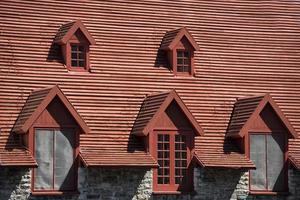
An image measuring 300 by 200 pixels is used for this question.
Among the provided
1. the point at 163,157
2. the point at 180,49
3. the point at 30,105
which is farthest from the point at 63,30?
the point at 163,157

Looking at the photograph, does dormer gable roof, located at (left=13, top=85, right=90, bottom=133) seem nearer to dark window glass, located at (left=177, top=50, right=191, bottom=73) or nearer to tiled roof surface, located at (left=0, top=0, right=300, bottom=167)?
tiled roof surface, located at (left=0, top=0, right=300, bottom=167)

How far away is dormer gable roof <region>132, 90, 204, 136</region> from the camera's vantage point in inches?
1642

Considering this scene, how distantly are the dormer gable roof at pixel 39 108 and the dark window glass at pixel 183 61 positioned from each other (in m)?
6.28

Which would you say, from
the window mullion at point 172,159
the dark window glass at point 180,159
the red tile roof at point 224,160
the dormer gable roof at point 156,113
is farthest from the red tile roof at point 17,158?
the red tile roof at point 224,160

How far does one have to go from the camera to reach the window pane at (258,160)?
43.9 m

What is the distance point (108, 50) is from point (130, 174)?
221 inches

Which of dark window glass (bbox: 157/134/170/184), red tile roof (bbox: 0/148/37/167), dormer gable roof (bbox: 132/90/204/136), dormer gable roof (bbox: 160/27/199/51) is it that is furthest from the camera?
dormer gable roof (bbox: 160/27/199/51)

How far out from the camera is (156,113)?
41.8 meters

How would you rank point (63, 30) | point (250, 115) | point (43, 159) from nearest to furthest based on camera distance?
1. point (43, 159)
2. point (63, 30)
3. point (250, 115)

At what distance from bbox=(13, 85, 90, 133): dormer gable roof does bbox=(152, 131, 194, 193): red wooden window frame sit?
11.1ft

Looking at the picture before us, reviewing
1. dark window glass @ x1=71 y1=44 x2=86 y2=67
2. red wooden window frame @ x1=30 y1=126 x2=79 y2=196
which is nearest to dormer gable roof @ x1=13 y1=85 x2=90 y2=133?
red wooden window frame @ x1=30 y1=126 x2=79 y2=196

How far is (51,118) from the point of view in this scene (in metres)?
40.5

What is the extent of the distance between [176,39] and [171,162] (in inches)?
213

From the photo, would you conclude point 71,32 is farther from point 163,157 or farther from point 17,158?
point 163,157
